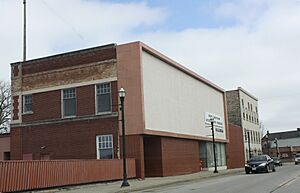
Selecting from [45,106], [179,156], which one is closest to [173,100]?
[179,156]

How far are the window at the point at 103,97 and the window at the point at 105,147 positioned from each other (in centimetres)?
197

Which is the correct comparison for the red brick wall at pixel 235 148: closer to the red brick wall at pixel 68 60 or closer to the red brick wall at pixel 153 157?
the red brick wall at pixel 153 157

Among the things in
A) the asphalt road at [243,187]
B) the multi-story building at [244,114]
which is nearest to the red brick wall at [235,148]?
the multi-story building at [244,114]

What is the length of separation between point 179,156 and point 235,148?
2559 cm

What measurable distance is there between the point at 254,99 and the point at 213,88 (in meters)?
35.0

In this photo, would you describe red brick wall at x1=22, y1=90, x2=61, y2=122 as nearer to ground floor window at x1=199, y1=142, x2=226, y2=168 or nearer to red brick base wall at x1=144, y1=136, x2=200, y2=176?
red brick base wall at x1=144, y1=136, x2=200, y2=176

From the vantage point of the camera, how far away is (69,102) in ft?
120

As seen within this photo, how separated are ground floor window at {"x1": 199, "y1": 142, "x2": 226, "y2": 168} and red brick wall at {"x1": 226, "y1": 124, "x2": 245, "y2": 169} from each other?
8.51ft

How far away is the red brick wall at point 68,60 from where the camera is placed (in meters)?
35.1

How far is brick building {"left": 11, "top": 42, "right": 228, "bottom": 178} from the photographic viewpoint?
34125mm

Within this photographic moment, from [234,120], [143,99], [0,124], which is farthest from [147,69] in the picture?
[234,120]

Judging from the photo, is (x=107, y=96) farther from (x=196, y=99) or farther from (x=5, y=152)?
(x=196, y=99)

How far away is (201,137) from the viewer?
4719 centimetres

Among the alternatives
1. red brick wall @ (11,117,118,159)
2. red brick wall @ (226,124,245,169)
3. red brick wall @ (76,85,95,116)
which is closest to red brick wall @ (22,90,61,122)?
red brick wall @ (11,117,118,159)
